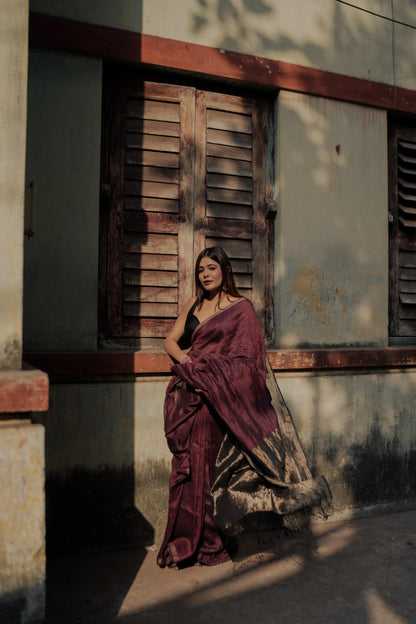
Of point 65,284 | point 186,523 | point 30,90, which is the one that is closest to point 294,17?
point 30,90

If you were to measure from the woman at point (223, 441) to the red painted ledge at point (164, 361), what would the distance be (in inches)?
9.7

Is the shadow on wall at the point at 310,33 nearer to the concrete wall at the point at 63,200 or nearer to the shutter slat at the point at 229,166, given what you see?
the shutter slat at the point at 229,166

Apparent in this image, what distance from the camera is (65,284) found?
3510 mm

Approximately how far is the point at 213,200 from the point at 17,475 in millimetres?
2564

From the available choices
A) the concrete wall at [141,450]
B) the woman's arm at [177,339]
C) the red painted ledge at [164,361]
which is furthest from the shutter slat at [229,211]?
the concrete wall at [141,450]

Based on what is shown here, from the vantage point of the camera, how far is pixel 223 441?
3238 millimetres

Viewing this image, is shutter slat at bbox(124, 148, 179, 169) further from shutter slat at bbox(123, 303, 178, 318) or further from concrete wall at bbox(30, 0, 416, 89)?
shutter slat at bbox(123, 303, 178, 318)

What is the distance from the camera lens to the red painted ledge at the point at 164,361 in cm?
336

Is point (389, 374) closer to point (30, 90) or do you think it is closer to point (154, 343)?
point (154, 343)

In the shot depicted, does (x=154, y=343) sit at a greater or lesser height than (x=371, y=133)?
lesser

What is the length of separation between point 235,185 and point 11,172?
2.19m

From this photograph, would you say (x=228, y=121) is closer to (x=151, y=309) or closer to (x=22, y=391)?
(x=151, y=309)

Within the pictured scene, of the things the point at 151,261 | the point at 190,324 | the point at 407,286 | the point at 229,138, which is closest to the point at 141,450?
the point at 190,324

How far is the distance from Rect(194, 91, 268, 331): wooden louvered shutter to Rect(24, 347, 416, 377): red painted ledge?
1.55 ft
